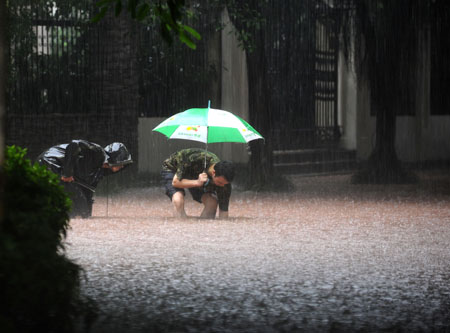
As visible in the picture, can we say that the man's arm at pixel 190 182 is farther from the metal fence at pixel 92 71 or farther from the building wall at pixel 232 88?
the building wall at pixel 232 88

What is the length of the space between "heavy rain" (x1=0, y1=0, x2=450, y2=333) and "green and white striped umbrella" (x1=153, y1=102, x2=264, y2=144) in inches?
1.4

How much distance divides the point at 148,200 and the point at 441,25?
7312 mm

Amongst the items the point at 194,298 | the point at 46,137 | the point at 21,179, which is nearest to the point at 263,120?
the point at 46,137

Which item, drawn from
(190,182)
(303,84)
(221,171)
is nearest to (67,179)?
(190,182)

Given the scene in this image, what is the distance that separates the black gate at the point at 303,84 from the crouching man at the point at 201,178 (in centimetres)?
945

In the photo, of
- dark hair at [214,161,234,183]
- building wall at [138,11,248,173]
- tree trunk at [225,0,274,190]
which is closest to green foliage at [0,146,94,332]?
dark hair at [214,161,234,183]

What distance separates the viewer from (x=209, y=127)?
38.6ft

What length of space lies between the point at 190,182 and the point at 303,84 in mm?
11873

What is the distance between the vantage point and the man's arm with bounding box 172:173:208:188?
36.4 ft

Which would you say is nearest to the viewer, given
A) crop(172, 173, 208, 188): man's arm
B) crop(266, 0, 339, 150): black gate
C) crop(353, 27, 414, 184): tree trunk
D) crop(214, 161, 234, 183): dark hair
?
crop(214, 161, 234, 183): dark hair

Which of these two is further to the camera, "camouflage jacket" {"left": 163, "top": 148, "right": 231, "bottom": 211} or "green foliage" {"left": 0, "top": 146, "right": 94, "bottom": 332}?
"camouflage jacket" {"left": 163, "top": 148, "right": 231, "bottom": 211}

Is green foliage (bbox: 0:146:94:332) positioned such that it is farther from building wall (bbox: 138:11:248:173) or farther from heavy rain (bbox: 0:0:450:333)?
building wall (bbox: 138:11:248:173)

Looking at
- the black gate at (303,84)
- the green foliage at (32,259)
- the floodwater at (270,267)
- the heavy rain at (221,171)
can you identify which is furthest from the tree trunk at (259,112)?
the green foliage at (32,259)

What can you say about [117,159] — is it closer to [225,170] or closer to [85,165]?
[85,165]
